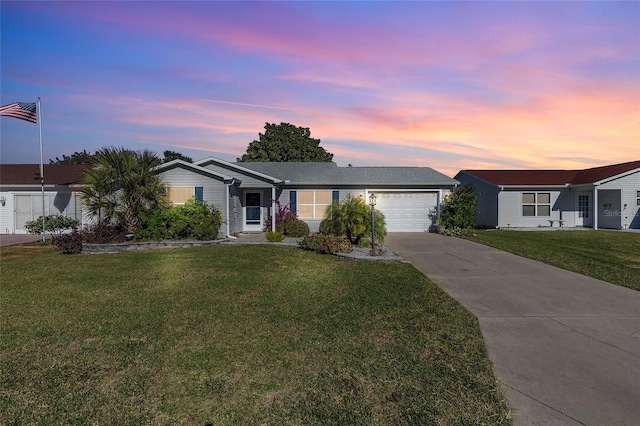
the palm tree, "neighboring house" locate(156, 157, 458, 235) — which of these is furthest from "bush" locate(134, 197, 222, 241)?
"neighboring house" locate(156, 157, 458, 235)

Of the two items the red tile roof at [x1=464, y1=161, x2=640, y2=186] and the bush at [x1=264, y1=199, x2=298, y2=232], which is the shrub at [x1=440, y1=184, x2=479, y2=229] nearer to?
the red tile roof at [x1=464, y1=161, x2=640, y2=186]

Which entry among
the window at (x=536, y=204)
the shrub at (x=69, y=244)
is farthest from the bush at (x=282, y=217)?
the window at (x=536, y=204)

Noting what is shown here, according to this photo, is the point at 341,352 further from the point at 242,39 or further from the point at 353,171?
the point at 353,171

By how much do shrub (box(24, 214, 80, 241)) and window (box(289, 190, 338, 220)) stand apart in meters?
12.2

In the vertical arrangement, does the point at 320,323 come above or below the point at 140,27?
below

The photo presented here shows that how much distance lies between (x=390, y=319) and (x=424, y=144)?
19048 millimetres

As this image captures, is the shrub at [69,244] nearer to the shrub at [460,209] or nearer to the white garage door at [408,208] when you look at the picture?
the white garage door at [408,208]

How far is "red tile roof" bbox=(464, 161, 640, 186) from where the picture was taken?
2273 cm

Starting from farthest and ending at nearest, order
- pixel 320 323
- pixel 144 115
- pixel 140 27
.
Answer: pixel 144 115, pixel 140 27, pixel 320 323

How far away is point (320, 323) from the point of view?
17.4 ft

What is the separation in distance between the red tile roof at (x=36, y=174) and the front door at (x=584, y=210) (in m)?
32.0

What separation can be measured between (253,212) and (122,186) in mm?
7033

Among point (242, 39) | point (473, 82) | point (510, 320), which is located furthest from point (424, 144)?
point (510, 320)

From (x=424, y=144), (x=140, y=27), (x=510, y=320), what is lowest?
(x=510, y=320)
